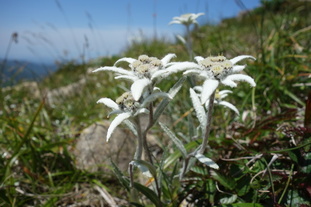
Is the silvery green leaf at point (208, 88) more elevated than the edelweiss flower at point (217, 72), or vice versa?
the edelweiss flower at point (217, 72)

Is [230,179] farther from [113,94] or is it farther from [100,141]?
[113,94]

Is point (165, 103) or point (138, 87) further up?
point (138, 87)

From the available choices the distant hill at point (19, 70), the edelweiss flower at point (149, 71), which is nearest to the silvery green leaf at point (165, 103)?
the edelweiss flower at point (149, 71)

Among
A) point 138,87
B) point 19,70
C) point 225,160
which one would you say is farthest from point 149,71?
point 19,70

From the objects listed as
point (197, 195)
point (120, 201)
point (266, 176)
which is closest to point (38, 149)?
point (120, 201)

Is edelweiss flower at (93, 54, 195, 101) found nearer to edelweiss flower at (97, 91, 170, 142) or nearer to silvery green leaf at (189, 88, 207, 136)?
edelweiss flower at (97, 91, 170, 142)

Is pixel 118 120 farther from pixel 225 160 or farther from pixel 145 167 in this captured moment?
pixel 225 160

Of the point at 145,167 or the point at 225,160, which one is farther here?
the point at 225,160

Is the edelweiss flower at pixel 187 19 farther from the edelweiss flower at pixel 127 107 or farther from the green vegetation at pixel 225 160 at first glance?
the edelweiss flower at pixel 127 107

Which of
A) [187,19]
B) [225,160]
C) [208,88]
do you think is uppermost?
[187,19]
